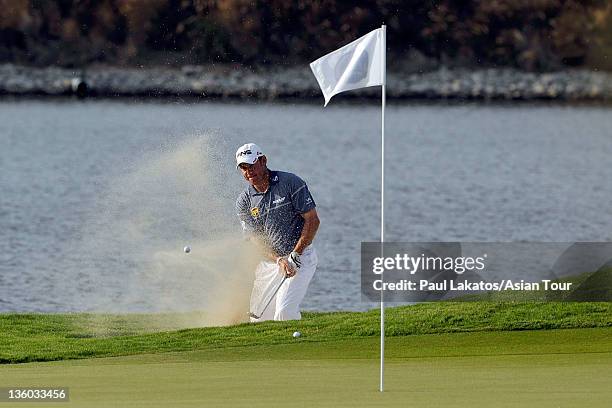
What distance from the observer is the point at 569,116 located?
7588 centimetres

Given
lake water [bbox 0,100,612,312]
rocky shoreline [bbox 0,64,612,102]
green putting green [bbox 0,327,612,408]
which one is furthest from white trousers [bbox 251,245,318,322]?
→ rocky shoreline [bbox 0,64,612,102]

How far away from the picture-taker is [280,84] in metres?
87.4

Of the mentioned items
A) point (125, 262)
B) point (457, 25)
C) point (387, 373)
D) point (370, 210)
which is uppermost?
point (457, 25)

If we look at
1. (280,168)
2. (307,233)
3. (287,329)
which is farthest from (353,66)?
(280,168)

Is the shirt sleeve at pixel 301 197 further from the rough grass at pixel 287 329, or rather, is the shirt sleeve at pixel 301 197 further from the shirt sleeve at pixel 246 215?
the rough grass at pixel 287 329

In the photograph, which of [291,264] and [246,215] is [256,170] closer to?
[246,215]

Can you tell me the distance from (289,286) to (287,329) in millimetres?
795

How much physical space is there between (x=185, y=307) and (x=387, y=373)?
29.6ft

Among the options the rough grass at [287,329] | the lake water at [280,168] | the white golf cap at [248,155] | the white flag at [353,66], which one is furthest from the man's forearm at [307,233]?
the lake water at [280,168]

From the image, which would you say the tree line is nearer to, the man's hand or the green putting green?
the man's hand

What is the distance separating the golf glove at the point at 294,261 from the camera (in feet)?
49.2

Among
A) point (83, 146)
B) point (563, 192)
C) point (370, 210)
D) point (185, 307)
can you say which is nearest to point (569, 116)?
point (83, 146)

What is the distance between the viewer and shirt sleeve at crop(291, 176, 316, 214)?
583 inches

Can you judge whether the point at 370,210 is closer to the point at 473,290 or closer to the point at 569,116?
the point at 473,290
